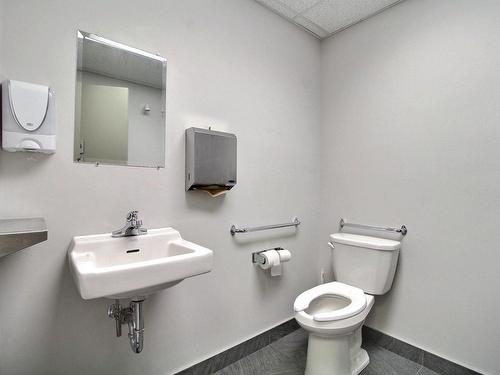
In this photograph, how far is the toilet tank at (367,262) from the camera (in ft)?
5.59

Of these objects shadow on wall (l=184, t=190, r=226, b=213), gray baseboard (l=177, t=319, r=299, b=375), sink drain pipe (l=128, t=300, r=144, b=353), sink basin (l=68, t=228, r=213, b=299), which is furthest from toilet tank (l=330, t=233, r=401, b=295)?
sink drain pipe (l=128, t=300, r=144, b=353)

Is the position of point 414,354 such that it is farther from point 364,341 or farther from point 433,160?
point 433,160

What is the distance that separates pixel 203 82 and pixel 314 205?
1.36 meters

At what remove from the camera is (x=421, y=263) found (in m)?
1.71

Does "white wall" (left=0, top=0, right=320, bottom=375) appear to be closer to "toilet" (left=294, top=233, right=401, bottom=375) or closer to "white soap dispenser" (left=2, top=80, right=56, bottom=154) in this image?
"white soap dispenser" (left=2, top=80, right=56, bottom=154)

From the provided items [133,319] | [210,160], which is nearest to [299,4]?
[210,160]

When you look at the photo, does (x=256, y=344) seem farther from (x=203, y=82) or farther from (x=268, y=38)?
(x=268, y=38)

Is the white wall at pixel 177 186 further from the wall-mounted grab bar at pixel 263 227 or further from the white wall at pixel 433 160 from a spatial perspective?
the white wall at pixel 433 160

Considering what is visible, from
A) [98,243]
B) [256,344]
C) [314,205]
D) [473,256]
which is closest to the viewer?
[98,243]

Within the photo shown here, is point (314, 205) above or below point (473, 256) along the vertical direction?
above

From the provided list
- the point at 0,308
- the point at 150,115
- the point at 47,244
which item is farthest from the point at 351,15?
the point at 0,308

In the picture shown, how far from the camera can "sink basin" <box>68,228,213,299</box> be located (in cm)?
87

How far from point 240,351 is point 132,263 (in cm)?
110

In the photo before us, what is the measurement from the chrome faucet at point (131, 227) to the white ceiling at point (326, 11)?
67.3 inches
